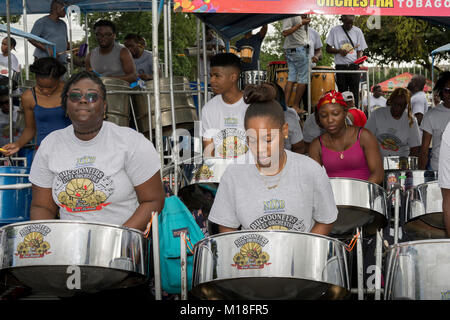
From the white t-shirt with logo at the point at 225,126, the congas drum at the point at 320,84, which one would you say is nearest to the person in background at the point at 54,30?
the congas drum at the point at 320,84

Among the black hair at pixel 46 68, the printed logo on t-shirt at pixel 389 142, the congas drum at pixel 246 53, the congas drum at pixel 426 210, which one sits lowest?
the congas drum at pixel 426 210

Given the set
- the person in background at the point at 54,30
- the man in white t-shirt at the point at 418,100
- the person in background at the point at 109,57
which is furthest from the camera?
the man in white t-shirt at the point at 418,100

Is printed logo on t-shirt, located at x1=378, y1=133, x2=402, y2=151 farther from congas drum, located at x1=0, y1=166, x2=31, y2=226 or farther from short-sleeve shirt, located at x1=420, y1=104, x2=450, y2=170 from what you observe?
congas drum, located at x1=0, y1=166, x2=31, y2=226

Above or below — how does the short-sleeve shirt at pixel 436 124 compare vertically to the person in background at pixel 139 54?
below

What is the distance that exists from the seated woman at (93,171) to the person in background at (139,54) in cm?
368

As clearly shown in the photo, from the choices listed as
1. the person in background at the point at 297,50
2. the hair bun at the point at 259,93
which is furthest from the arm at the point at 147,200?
the person in background at the point at 297,50

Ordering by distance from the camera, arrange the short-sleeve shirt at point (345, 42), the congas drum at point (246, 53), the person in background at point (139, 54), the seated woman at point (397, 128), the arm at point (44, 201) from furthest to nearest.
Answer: the short-sleeve shirt at point (345, 42) → the congas drum at point (246, 53) → the person in background at point (139, 54) → the seated woman at point (397, 128) → the arm at point (44, 201)

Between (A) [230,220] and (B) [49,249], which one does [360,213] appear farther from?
(B) [49,249]

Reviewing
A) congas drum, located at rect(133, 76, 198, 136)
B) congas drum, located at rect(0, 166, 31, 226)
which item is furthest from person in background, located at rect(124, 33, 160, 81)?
congas drum, located at rect(0, 166, 31, 226)

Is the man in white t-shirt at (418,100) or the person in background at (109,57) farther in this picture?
the man in white t-shirt at (418,100)

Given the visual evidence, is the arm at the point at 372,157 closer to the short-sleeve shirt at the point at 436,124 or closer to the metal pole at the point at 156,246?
the short-sleeve shirt at the point at 436,124

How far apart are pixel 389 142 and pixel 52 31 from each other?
10.4 feet

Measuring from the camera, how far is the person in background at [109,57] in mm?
4598
